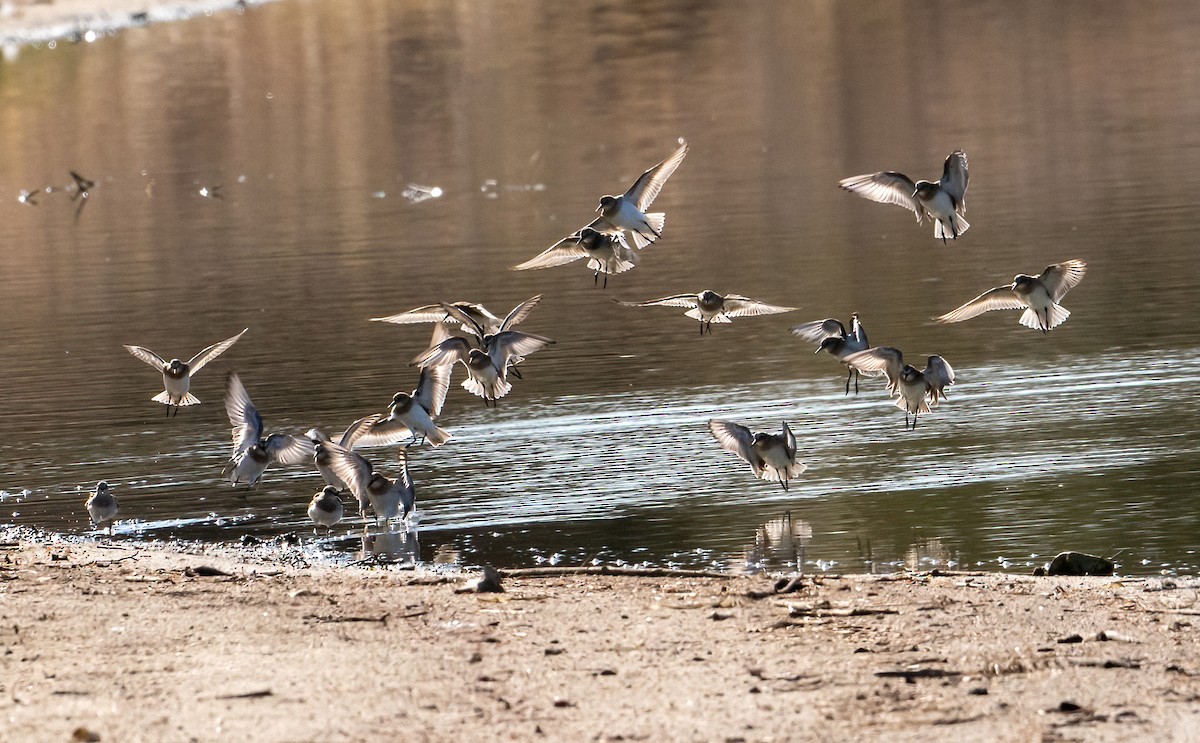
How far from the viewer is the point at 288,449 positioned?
1412 cm

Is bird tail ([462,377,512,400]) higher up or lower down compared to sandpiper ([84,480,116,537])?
higher up

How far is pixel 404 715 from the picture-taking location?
8664mm

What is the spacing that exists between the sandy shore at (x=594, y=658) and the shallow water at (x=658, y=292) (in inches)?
61.5

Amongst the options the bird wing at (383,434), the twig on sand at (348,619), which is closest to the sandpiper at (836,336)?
the bird wing at (383,434)

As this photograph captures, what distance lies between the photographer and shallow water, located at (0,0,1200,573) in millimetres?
13688

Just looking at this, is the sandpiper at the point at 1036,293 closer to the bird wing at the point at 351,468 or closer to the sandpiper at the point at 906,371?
the sandpiper at the point at 906,371

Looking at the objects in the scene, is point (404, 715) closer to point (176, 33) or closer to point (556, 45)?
point (556, 45)

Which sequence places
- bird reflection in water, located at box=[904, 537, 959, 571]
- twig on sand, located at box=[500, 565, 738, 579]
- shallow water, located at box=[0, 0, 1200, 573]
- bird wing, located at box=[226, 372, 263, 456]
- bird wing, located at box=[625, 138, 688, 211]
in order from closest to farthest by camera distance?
twig on sand, located at box=[500, 565, 738, 579] < bird reflection in water, located at box=[904, 537, 959, 571] < bird wing, located at box=[625, 138, 688, 211] < shallow water, located at box=[0, 0, 1200, 573] < bird wing, located at box=[226, 372, 263, 456]

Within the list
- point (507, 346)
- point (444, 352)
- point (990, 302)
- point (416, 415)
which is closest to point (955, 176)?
point (990, 302)

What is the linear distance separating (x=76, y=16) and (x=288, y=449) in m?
70.8

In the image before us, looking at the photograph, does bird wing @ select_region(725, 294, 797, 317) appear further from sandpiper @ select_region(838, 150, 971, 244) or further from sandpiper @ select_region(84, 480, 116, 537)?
sandpiper @ select_region(84, 480, 116, 537)

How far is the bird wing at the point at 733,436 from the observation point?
1370 cm

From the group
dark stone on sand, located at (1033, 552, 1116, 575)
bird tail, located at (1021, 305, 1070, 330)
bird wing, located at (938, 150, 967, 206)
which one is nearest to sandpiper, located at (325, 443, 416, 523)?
bird wing, located at (938, 150, 967, 206)

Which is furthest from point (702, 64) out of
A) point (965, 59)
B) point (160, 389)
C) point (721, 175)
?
point (160, 389)
